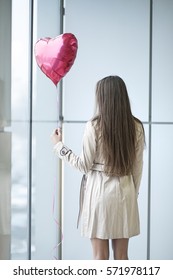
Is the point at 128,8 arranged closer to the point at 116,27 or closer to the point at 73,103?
the point at 116,27

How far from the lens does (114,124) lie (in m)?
1.99

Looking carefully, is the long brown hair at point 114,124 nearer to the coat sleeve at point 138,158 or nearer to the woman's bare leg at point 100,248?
the coat sleeve at point 138,158

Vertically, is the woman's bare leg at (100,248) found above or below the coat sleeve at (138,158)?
below

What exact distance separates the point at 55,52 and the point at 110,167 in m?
0.74

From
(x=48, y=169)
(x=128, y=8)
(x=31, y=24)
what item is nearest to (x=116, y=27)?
(x=128, y=8)

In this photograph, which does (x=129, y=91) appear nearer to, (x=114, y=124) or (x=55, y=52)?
(x=55, y=52)

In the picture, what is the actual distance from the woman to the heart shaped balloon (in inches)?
14.8

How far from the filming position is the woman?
1999mm

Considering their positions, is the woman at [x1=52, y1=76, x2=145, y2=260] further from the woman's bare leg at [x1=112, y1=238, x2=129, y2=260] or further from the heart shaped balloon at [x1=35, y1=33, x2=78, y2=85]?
the heart shaped balloon at [x1=35, y1=33, x2=78, y2=85]

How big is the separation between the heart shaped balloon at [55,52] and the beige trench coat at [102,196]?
490mm

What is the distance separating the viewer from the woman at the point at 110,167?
2.00 metres

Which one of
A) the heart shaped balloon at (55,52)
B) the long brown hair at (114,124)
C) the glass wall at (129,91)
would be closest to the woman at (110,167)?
the long brown hair at (114,124)

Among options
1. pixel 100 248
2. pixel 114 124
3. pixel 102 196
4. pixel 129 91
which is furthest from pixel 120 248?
pixel 129 91

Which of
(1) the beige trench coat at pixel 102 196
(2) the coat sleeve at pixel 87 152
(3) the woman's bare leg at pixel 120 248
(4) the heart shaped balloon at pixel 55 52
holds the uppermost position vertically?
(4) the heart shaped balloon at pixel 55 52
